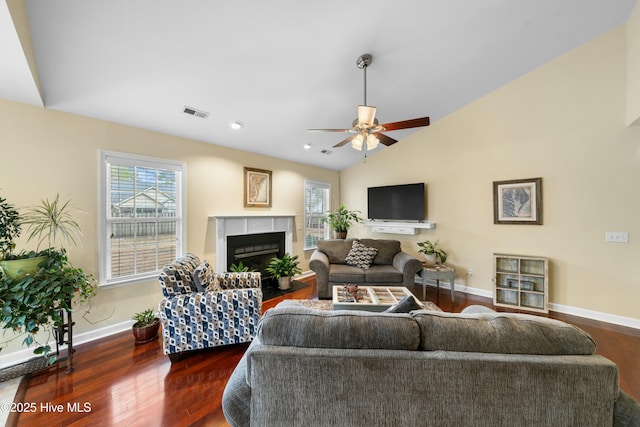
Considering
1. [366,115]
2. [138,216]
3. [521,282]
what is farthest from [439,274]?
[138,216]

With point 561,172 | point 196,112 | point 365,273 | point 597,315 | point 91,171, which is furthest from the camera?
point 365,273

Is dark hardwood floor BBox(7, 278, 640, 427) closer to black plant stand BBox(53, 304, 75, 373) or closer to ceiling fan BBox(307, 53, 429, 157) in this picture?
black plant stand BBox(53, 304, 75, 373)

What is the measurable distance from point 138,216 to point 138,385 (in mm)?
1918

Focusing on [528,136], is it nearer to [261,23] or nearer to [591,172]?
[591,172]

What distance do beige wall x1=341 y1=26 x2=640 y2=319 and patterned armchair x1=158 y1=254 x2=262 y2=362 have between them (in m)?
3.70

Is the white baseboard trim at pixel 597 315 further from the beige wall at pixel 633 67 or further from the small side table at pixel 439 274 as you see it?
the beige wall at pixel 633 67

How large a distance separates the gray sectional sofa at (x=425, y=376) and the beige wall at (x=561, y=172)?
10.3 ft

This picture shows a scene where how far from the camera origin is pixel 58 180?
2.42 meters

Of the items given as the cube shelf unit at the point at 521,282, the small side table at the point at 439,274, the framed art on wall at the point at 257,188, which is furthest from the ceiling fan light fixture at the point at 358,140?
the cube shelf unit at the point at 521,282

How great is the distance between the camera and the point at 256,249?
14.1 ft

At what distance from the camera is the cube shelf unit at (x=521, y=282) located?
10.9 ft

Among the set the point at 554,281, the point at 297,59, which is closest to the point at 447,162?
the point at 554,281

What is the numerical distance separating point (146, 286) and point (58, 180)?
151 cm

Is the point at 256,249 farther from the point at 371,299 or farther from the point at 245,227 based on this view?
the point at 371,299
